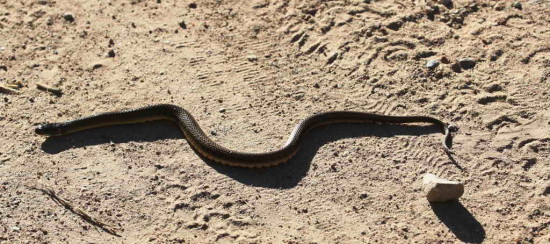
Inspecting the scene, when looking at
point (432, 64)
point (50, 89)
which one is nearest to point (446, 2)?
point (432, 64)

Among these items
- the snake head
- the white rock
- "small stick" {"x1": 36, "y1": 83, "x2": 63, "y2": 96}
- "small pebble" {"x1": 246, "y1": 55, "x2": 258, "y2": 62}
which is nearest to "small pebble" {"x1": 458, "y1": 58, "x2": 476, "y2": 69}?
the white rock

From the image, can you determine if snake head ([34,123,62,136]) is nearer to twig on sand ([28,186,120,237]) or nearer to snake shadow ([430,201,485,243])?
twig on sand ([28,186,120,237])

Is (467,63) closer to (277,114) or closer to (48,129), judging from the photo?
(277,114)

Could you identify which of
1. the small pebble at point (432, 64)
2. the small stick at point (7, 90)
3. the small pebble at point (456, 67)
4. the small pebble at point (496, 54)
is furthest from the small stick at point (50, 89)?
the small pebble at point (496, 54)

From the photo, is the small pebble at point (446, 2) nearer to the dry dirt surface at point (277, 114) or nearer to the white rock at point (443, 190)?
the dry dirt surface at point (277, 114)

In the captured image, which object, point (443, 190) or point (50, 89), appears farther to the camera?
point (50, 89)

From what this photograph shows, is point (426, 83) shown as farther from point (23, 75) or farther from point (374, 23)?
point (23, 75)

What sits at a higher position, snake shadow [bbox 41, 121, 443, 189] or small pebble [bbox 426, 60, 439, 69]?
small pebble [bbox 426, 60, 439, 69]
